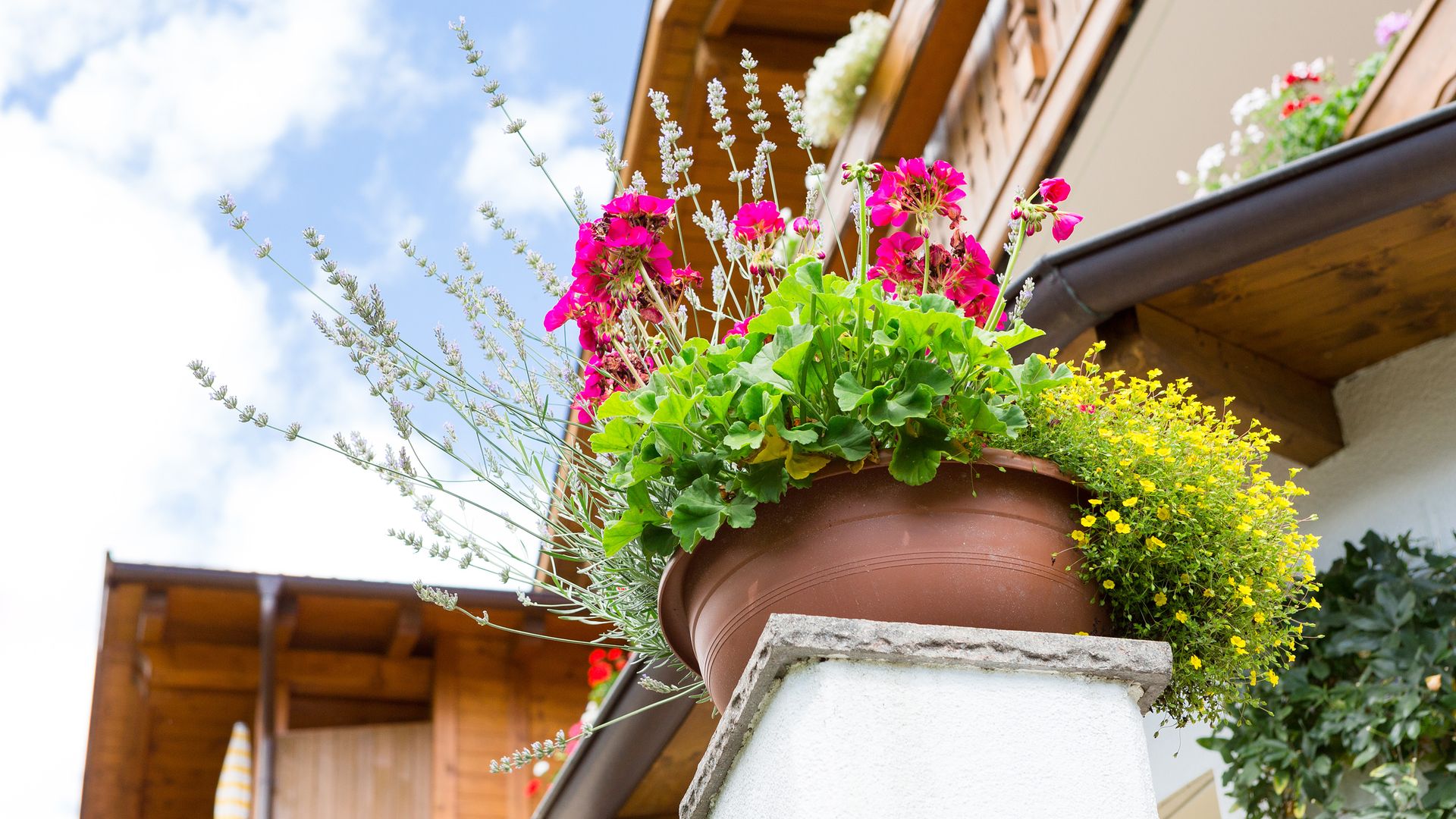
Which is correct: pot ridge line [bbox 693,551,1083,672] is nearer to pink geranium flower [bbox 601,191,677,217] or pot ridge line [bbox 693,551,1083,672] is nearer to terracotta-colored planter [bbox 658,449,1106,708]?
terracotta-colored planter [bbox 658,449,1106,708]

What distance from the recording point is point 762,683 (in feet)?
5.27

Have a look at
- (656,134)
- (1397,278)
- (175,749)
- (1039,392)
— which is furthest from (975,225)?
(175,749)

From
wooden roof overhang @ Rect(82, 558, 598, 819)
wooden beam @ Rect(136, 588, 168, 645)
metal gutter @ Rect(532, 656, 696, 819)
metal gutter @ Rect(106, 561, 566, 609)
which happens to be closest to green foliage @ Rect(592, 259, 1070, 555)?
metal gutter @ Rect(532, 656, 696, 819)

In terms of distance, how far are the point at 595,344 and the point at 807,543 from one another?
52cm

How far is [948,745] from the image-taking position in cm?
154

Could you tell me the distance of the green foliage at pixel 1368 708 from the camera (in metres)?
3.05

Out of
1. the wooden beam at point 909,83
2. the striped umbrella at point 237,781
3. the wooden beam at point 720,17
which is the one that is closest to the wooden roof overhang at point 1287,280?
the wooden beam at point 909,83

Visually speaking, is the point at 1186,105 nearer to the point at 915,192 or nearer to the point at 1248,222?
the point at 1248,222

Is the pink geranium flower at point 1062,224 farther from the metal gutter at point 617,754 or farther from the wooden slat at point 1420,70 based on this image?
the metal gutter at point 617,754

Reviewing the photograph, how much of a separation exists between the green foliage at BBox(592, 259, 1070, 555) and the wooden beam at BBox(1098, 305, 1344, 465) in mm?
1573

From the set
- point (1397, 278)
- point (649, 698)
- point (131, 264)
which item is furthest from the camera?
point (131, 264)

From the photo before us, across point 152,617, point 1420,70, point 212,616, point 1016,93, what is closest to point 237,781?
point 212,616

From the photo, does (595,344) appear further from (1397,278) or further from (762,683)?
(1397,278)

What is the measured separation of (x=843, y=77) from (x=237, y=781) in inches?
193
